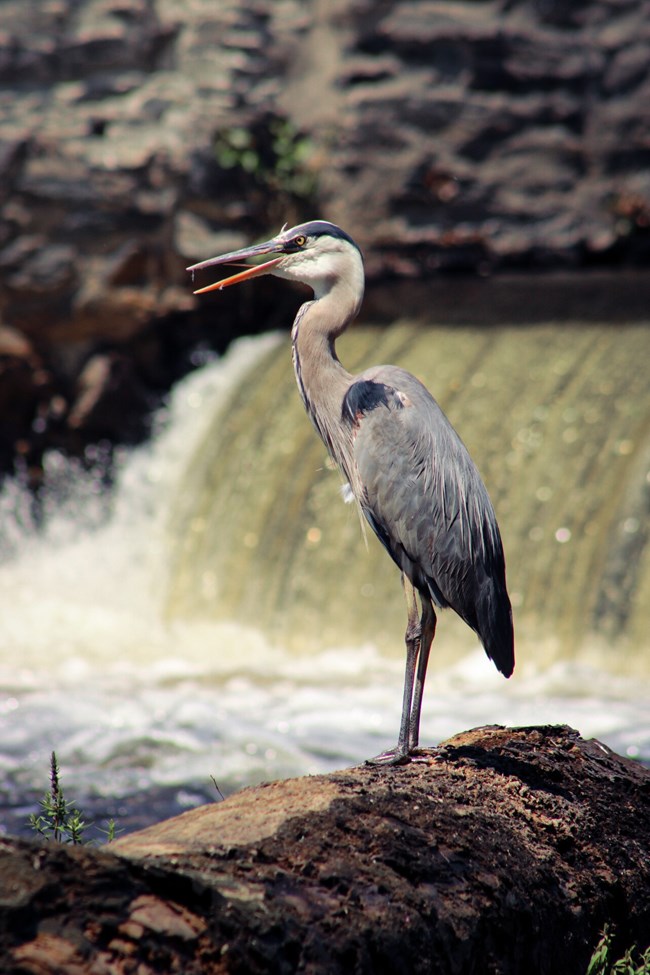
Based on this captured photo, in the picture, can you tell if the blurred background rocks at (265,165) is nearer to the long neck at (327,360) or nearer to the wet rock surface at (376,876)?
the long neck at (327,360)

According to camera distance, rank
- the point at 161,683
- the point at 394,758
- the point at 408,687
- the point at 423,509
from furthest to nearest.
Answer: the point at 161,683 → the point at 423,509 → the point at 408,687 → the point at 394,758

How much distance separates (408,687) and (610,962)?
0.87m

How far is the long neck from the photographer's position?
355cm

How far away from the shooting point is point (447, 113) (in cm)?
943

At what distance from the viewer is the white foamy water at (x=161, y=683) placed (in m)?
5.55

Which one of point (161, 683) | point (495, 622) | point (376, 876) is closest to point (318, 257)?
point (495, 622)

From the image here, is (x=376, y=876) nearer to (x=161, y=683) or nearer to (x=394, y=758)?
(x=394, y=758)

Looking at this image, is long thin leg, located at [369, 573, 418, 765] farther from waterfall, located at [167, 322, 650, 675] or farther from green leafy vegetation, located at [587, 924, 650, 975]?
waterfall, located at [167, 322, 650, 675]

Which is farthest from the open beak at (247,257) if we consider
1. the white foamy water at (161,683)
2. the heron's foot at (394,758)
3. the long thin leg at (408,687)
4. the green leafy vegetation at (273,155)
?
the green leafy vegetation at (273,155)

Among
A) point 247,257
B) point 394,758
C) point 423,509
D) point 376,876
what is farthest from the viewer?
point 247,257

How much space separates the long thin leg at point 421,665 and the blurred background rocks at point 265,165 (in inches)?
231

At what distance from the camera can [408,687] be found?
3201 millimetres

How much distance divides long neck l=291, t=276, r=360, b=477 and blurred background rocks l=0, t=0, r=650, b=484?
5502 mm

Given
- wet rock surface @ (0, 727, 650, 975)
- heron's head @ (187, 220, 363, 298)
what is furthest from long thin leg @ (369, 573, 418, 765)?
heron's head @ (187, 220, 363, 298)
